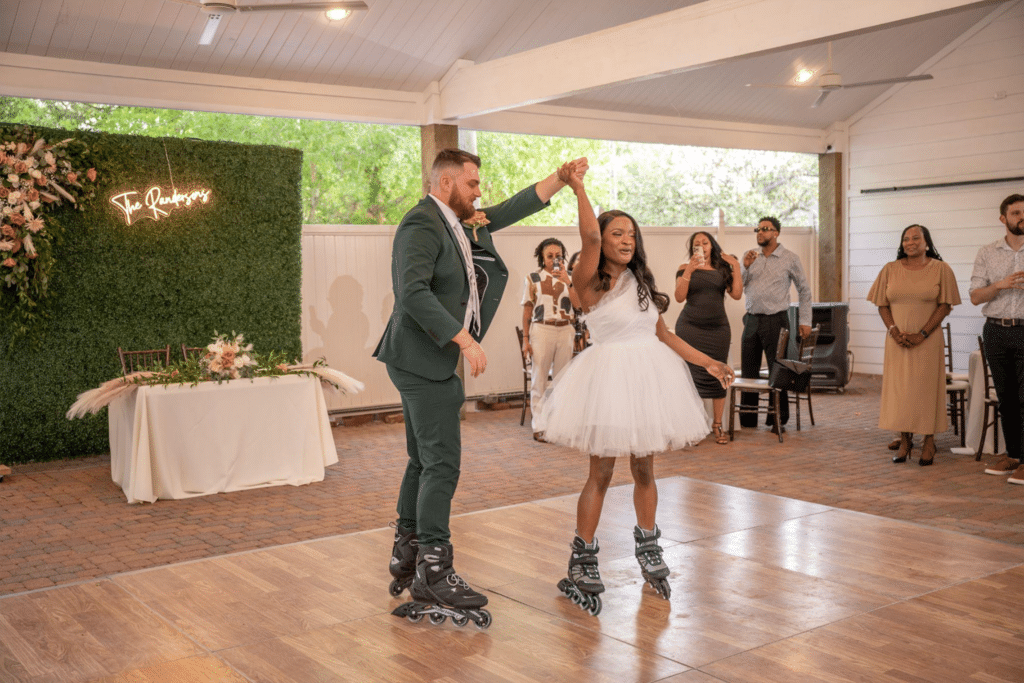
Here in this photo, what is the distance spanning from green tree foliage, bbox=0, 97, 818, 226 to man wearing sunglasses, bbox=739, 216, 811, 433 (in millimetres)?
10735

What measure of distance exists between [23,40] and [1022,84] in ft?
35.5

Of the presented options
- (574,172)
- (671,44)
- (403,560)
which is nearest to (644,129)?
(671,44)

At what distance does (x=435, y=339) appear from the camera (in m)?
3.50

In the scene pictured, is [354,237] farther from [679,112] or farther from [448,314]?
[448,314]

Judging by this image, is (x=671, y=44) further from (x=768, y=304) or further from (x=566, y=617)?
(x=566, y=617)

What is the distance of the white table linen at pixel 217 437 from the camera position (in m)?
6.37

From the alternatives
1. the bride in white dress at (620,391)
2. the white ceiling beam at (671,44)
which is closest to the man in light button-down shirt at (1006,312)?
the white ceiling beam at (671,44)

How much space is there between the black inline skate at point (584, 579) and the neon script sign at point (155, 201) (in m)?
5.86

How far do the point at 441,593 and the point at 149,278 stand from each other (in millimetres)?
5695

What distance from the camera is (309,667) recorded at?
3.32 metres

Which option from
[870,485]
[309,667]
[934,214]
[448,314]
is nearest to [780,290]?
[870,485]

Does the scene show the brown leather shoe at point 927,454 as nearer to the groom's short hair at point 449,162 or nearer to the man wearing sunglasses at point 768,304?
the man wearing sunglasses at point 768,304

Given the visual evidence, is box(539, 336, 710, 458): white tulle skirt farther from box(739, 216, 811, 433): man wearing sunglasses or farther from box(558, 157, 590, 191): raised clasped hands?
box(739, 216, 811, 433): man wearing sunglasses

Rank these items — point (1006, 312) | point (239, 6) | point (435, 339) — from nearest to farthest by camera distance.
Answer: point (435, 339) < point (239, 6) < point (1006, 312)
